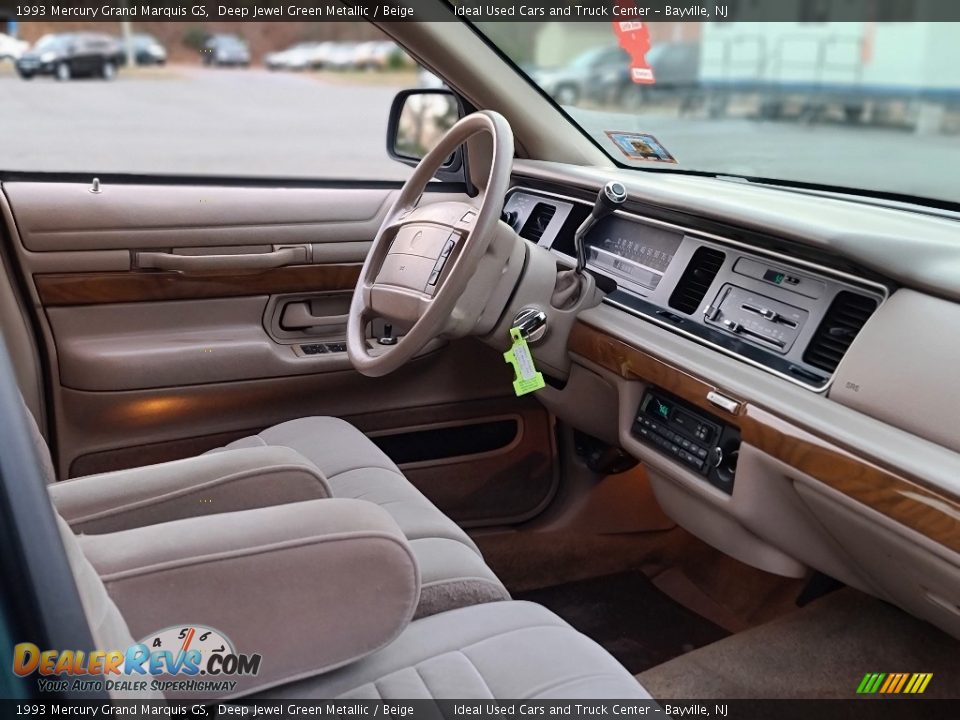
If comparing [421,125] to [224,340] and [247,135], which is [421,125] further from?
[247,135]

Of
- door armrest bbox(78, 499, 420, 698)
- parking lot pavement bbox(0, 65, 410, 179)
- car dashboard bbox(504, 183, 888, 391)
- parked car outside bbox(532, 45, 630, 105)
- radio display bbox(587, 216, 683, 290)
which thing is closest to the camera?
door armrest bbox(78, 499, 420, 698)

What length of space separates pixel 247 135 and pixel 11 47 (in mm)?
1373

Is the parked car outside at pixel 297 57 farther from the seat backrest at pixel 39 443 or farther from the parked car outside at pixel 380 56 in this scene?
the seat backrest at pixel 39 443

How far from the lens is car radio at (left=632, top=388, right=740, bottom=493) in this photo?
1.65 metres

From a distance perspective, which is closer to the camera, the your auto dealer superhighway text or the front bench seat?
the front bench seat

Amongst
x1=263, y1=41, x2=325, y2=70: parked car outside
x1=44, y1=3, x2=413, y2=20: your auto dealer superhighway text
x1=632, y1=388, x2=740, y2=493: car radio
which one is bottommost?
x1=632, y1=388, x2=740, y2=493: car radio

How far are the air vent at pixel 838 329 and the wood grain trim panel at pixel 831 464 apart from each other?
0.39ft

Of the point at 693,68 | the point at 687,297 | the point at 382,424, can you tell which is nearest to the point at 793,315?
the point at 687,297

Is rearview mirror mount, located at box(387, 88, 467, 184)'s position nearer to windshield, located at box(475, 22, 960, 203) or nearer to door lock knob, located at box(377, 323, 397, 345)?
windshield, located at box(475, 22, 960, 203)

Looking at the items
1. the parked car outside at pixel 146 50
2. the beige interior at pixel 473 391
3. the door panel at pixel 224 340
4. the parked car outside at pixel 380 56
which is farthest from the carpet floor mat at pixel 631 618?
the parked car outside at pixel 146 50

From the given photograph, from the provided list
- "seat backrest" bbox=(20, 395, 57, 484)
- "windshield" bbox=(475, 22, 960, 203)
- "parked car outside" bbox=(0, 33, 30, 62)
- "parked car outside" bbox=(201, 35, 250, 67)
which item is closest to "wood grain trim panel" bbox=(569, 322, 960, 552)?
"windshield" bbox=(475, 22, 960, 203)

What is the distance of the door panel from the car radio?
→ 2.24 ft

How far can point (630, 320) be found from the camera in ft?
6.20

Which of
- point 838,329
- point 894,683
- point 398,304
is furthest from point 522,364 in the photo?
point 894,683
